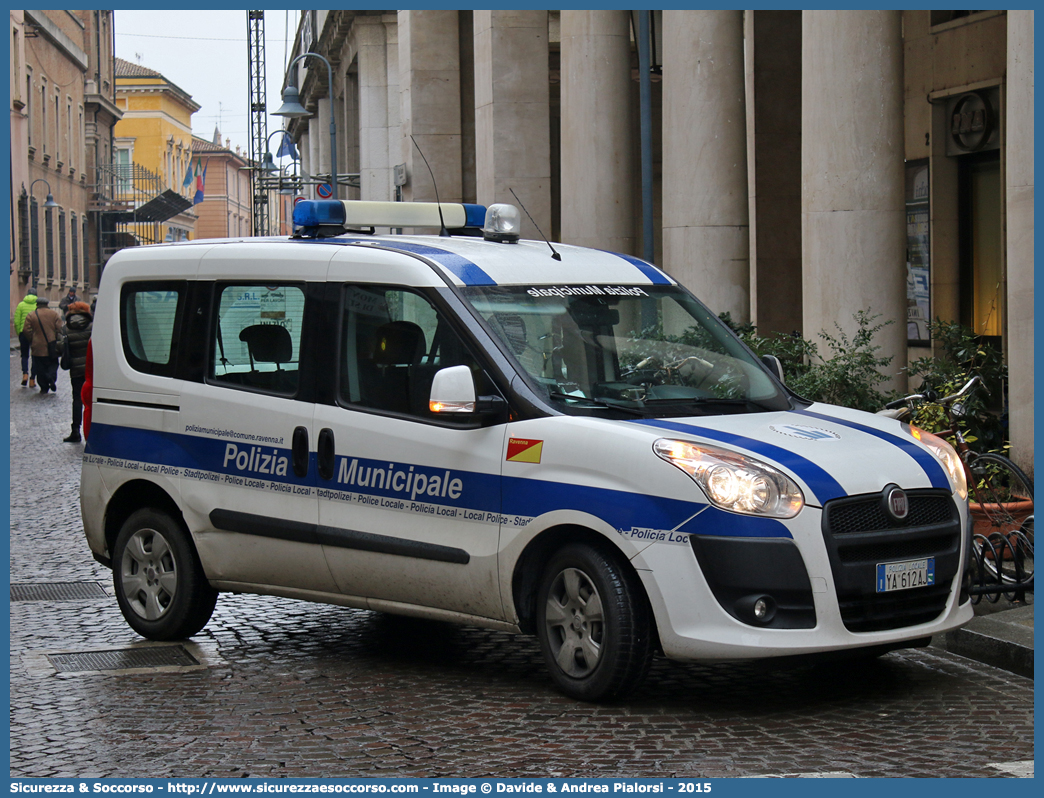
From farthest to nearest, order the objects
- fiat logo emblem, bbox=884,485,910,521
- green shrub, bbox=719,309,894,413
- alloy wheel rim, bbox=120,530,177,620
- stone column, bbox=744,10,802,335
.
A: 1. stone column, bbox=744,10,802,335
2. green shrub, bbox=719,309,894,413
3. alloy wheel rim, bbox=120,530,177,620
4. fiat logo emblem, bbox=884,485,910,521

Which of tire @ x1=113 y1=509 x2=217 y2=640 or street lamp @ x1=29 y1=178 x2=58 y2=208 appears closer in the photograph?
tire @ x1=113 y1=509 x2=217 y2=640

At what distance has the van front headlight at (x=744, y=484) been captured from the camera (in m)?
5.79

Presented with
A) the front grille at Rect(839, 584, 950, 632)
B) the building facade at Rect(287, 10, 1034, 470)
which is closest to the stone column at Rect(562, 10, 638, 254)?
the building facade at Rect(287, 10, 1034, 470)

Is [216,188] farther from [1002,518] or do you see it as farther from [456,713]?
[456,713]

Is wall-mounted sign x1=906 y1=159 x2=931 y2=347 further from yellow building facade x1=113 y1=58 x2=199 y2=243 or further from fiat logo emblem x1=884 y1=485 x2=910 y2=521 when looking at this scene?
yellow building facade x1=113 y1=58 x2=199 y2=243

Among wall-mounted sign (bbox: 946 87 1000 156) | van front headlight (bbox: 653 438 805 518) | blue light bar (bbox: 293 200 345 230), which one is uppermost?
wall-mounted sign (bbox: 946 87 1000 156)

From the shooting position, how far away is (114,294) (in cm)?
829

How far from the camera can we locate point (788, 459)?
19.4 ft

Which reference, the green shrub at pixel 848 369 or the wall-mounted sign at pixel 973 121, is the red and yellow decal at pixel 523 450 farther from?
the wall-mounted sign at pixel 973 121

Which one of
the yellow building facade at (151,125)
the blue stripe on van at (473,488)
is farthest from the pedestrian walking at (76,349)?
the yellow building facade at (151,125)

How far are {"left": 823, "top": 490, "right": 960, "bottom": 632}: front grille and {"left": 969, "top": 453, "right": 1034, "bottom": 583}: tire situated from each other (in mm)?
1538

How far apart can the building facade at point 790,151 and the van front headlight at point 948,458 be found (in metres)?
3.30

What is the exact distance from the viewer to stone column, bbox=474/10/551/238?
21688 mm

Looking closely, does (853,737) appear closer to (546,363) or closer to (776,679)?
(776,679)
